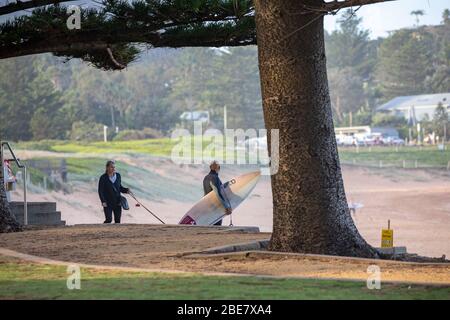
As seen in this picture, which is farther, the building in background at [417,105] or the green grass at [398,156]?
the building in background at [417,105]

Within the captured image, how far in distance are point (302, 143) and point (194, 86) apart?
7700 centimetres

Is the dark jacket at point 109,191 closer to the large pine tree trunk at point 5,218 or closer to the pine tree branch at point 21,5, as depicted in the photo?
the large pine tree trunk at point 5,218

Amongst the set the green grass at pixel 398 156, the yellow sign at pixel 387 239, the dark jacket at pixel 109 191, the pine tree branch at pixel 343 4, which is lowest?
the green grass at pixel 398 156

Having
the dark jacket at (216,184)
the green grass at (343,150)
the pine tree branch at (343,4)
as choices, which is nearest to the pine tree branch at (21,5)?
the dark jacket at (216,184)

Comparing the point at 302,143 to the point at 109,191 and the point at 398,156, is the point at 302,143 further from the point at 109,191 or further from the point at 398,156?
the point at 398,156

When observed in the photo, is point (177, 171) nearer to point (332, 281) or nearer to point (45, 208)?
point (45, 208)

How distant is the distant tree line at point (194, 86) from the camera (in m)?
70.3

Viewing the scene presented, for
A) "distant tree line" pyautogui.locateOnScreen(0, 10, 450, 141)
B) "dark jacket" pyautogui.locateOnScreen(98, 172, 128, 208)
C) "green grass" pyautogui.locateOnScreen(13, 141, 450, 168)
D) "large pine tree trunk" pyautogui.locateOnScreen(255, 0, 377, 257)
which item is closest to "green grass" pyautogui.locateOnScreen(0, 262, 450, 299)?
"large pine tree trunk" pyautogui.locateOnScreen(255, 0, 377, 257)

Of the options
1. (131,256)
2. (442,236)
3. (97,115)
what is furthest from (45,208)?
(97,115)

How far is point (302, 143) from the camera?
1168 cm

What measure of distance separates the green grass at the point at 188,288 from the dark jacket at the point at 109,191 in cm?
752

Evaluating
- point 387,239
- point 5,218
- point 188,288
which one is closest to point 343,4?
point 387,239

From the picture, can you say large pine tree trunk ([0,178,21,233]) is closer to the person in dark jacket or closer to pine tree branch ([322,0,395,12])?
the person in dark jacket
